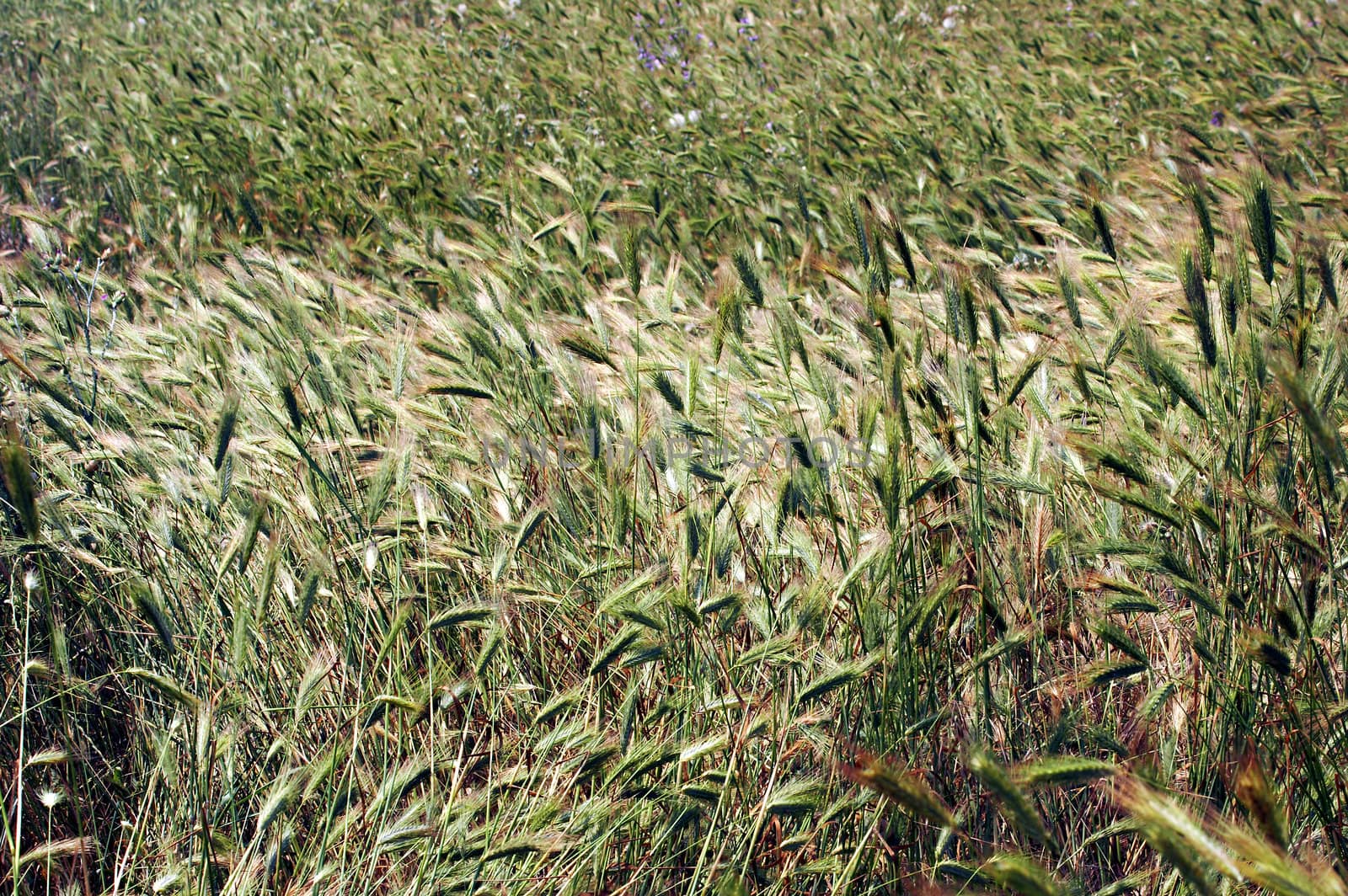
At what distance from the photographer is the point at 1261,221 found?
1.81 m

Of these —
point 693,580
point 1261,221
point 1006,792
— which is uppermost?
point 1261,221

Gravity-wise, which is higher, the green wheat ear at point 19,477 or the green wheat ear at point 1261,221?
the green wheat ear at point 1261,221

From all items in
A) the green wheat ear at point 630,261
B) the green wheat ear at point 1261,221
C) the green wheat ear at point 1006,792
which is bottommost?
the green wheat ear at point 1006,792

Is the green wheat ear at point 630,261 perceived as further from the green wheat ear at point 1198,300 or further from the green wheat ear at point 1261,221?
the green wheat ear at point 1261,221

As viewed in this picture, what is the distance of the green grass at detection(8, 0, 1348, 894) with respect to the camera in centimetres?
148

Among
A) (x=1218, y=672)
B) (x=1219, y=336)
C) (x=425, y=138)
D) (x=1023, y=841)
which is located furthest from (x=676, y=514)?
(x=425, y=138)

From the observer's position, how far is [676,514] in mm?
1900

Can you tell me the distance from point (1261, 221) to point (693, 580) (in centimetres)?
116

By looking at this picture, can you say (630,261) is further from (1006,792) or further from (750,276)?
(1006,792)

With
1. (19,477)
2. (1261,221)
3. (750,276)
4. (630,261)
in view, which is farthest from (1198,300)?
(19,477)

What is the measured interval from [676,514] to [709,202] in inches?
119

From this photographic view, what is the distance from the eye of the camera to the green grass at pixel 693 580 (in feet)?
4.87

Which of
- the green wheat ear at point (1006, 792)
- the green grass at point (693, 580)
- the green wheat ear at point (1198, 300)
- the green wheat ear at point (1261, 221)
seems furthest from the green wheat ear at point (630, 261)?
the green wheat ear at point (1006, 792)

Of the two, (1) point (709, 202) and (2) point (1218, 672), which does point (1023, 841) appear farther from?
(1) point (709, 202)
